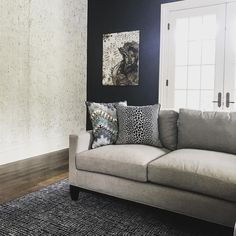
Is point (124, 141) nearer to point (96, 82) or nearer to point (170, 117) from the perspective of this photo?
point (170, 117)

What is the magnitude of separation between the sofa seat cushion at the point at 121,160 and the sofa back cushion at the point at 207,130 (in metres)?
0.29

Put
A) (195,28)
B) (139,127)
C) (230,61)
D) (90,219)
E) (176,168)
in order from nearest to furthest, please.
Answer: (176,168) → (90,219) → (139,127) → (230,61) → (195,28)

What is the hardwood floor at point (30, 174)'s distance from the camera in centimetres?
278

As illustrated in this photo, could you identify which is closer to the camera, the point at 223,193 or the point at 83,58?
the point at 223,193

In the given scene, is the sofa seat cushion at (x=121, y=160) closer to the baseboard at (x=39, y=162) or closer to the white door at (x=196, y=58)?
the baseboard at (x=39, y=162)

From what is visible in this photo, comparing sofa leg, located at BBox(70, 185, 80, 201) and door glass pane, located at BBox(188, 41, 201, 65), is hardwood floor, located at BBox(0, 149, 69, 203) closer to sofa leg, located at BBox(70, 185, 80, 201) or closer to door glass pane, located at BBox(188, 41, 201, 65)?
sofa leg, located at BBox(70, 185, 80, 201)

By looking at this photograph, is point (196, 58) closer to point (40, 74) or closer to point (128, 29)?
point (128, 29)

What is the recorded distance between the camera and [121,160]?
227 centimetres

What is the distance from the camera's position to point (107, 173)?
2.36 meters

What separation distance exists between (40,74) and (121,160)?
2513 millimetres

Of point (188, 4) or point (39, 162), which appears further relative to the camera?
point (188, 4)

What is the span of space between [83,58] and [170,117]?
2.78 meters

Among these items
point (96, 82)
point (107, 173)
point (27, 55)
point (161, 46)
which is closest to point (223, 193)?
point (107, 173)

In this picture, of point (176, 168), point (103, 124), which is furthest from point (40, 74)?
point (176, 168)
